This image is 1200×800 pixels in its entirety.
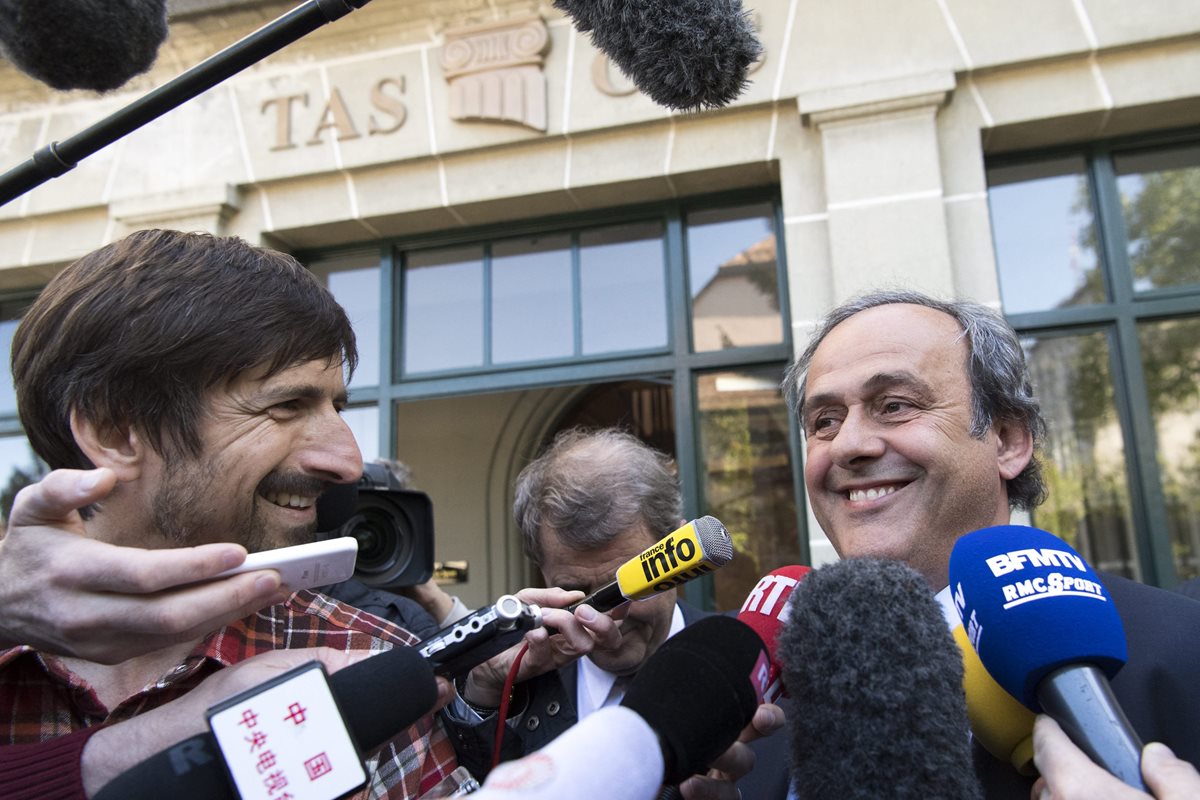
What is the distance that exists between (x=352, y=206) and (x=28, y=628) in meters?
3.81

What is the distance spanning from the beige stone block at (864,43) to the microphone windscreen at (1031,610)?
3260mm

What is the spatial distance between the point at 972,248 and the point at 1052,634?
3156 millimetres

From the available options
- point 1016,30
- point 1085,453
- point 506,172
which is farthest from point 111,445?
point 1085,453

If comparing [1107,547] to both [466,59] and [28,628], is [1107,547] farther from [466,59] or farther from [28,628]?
[28,628]

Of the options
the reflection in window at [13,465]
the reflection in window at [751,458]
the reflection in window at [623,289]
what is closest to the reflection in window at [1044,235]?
the reflection in window at [751,458]

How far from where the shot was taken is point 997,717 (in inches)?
40.1

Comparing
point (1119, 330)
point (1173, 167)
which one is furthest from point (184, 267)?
point (1173, 167)

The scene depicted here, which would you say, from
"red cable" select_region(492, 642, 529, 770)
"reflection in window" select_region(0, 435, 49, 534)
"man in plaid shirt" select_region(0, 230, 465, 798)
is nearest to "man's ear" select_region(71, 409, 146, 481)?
"man in plaid shirt" select_region(0, 230, 465, 798)

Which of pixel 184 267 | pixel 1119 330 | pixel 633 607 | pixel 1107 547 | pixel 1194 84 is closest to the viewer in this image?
pixel 184 267

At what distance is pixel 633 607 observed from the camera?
2.04 meters

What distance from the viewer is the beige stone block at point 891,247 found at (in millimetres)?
3626

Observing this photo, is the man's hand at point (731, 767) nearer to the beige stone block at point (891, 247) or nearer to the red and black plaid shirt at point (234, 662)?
the red and black plaid shirt at point (234, 662)

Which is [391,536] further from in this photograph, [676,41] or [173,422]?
[676,41]

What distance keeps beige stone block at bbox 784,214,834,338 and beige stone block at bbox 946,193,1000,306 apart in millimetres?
509
